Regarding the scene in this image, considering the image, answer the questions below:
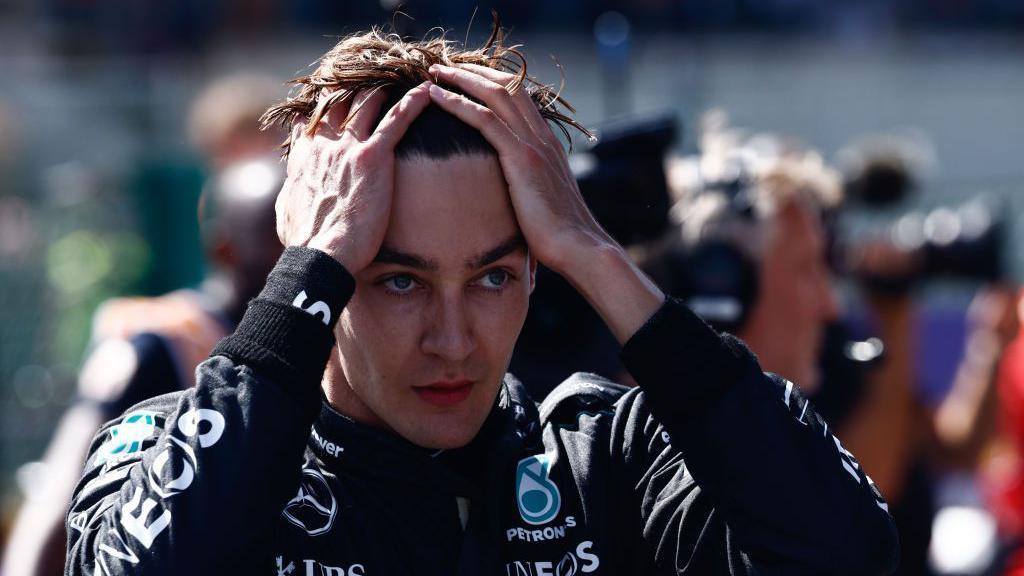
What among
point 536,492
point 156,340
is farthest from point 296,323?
point 156,340

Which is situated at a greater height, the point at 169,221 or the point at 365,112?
the point at 365,112

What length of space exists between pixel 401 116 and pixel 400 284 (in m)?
0.23

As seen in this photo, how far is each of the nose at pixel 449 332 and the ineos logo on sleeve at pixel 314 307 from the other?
0.16 metres

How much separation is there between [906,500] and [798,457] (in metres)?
2.41

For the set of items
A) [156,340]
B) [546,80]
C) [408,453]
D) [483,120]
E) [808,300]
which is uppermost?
[483,120]

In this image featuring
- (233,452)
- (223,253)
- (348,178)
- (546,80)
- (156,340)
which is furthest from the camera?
(546,80)

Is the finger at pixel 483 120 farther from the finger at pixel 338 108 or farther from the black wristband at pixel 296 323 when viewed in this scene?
the black wristband at pixel 296 323

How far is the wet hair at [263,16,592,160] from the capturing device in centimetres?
176

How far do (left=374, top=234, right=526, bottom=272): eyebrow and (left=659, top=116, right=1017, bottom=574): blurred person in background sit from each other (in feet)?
4.16

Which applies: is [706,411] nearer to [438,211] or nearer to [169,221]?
[438,211]

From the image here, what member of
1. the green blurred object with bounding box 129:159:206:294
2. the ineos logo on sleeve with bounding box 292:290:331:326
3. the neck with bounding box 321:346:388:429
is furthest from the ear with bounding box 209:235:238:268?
the green blurred object with bounding box 129:159:206:294

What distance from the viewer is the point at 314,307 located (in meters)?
1.66

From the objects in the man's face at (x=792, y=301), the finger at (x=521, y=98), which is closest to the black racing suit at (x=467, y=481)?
the finger at (x=521, y=98)

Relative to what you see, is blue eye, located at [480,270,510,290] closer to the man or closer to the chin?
the man
